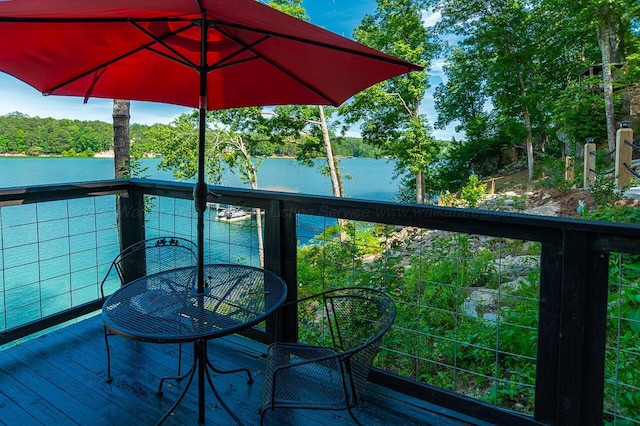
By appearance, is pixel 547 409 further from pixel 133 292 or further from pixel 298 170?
pixel 298 170

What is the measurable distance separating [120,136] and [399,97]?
495 inches

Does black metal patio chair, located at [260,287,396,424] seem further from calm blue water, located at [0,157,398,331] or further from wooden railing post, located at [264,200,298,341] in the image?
calm blue water, located at [0,157,398,331]

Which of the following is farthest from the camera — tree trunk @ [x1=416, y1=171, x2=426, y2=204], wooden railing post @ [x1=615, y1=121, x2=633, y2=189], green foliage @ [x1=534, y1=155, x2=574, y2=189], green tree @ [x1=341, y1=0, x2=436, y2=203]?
tree trunk @ [x1=416, y1=171, x2=426, y2=204]

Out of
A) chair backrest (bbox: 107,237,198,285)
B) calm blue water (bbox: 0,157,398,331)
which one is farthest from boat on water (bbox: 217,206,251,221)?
chair backrest (bbox: 107,237,198,285)

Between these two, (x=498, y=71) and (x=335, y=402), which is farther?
(x=498, y=71)

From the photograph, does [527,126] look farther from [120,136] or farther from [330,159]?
[120,136]

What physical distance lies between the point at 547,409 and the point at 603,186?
20.9 feet

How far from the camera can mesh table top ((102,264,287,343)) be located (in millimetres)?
1448

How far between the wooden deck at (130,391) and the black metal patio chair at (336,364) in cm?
36

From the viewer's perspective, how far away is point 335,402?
A: 1.38m

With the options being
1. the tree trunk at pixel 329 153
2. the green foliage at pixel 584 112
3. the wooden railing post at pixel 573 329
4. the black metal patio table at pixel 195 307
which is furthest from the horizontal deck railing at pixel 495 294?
the green foliage at pixel 584 112

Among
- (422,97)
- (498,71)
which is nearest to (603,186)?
(422,97)

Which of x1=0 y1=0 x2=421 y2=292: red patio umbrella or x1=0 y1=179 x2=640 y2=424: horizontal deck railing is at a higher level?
x1=0 y1=0 x2=421 y2=292: red patio umbrella

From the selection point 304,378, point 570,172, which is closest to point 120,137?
point 304,378
